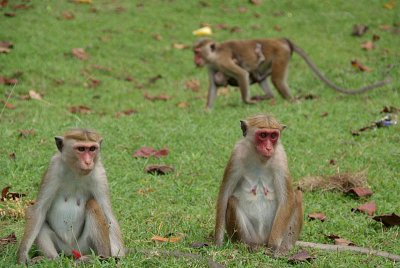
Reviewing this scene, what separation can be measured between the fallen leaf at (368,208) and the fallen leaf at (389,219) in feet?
1.29

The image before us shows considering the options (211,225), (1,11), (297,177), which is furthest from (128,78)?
(211,225)

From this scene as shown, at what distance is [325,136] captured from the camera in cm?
952

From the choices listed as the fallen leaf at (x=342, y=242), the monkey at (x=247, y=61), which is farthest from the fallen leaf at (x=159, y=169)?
the monkey at (x=247, y=61)

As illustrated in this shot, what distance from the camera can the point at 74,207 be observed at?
17.9 feet

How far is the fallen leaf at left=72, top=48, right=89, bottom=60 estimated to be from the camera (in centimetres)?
1422

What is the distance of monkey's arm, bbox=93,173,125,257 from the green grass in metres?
0.21

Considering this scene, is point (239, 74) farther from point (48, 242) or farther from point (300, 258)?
point (48, 242)

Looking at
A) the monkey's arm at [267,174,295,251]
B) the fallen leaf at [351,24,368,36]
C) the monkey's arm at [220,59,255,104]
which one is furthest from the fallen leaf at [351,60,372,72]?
the monkey's arm at [267,174,295,251]

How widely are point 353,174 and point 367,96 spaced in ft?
14.9

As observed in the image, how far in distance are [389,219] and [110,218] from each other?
103 inches

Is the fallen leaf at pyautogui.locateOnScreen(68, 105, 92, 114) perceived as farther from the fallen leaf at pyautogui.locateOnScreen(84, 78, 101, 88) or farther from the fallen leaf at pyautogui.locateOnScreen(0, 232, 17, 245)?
the fallen leaf at pyautogui.locateOnScreen(0, 232, 17, 245)

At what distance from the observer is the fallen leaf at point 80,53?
14219mm

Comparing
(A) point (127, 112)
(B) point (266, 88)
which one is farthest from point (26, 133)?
(B) point (266, 88)

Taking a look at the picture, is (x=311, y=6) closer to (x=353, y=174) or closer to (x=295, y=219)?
(x=353, y=174)
